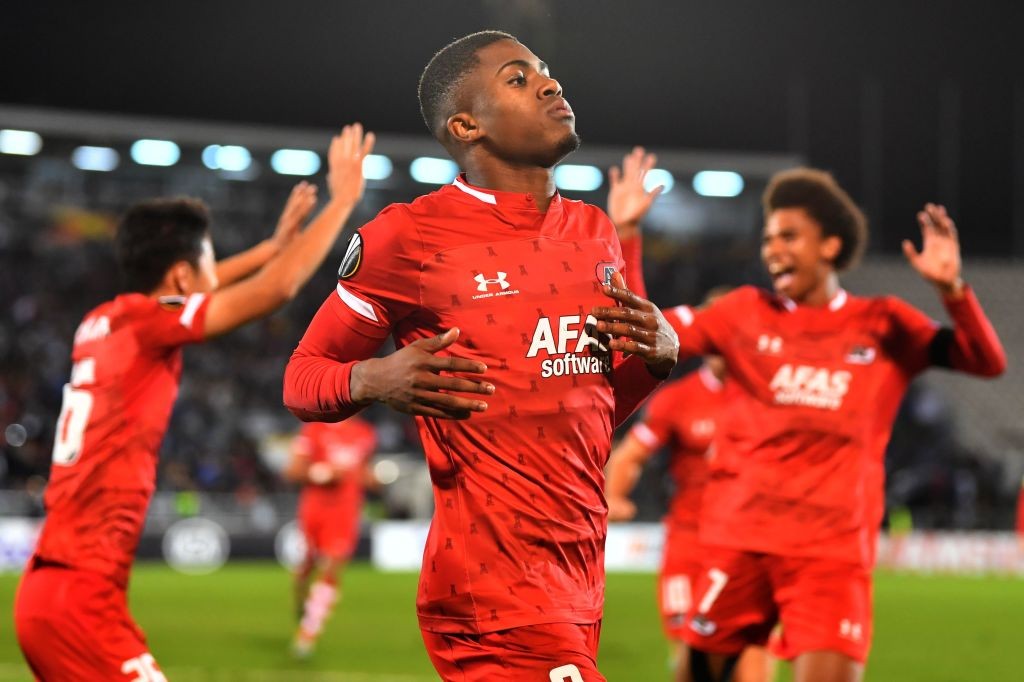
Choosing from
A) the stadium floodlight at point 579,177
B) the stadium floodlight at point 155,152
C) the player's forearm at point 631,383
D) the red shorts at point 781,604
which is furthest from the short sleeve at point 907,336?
the stadium floodlight at point 579,177

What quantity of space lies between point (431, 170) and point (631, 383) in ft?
117

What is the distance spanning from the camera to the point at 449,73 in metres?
3.82

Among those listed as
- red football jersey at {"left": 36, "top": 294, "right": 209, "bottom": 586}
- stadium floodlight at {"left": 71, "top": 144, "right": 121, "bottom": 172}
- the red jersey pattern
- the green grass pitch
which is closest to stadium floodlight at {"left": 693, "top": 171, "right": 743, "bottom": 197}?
stadium floodlight at {"left": 71, "top": 144, "right": 121, "bottom": 172}

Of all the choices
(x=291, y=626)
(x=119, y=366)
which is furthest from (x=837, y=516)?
(x=291, y=626)

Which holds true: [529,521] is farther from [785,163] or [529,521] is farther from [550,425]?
[785,163]

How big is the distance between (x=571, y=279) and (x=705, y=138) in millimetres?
40127

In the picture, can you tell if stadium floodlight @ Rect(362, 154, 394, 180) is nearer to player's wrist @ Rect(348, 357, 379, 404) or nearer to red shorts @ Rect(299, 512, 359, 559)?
red shorts @ Rect(299, 512, 359, 559)

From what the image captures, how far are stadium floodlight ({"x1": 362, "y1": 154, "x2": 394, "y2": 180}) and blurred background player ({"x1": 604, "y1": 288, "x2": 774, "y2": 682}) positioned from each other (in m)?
28.7

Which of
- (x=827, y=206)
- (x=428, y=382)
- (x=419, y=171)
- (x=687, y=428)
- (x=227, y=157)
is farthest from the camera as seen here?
(x=419, y=171)

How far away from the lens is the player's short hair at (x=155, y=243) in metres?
5.47

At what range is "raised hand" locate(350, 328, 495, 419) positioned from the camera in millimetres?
3168

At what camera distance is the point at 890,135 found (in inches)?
1690

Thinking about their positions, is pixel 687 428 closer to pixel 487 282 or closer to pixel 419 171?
pixel 487 282

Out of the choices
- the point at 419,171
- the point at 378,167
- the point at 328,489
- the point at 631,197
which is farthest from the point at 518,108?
the point at 419,171
